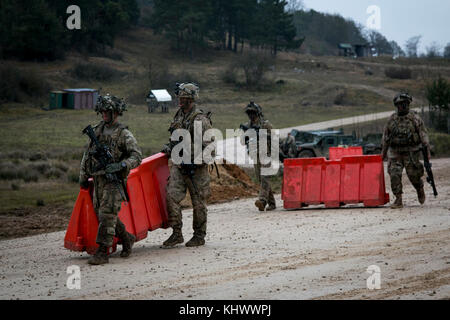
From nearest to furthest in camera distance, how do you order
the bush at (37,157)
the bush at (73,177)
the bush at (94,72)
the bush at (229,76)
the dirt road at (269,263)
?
the dirt road at (269,263) < the bush at (73,177) < the bush at (37,157) < the bush at (94,72) < the bush at (229,76)

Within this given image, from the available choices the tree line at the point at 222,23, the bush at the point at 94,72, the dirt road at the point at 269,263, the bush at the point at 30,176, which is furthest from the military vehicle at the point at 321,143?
the tree line at the point at 222,23

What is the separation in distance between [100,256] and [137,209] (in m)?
1.07

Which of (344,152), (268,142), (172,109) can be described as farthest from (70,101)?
(268,142)

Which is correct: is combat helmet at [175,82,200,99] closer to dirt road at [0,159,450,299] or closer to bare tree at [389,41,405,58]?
dirt road at [0,159,450,299]

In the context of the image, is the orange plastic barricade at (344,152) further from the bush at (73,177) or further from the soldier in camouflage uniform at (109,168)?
the soldier in camouflage uniform at (109,168)

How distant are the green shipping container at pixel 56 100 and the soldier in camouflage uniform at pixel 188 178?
43.7 metres

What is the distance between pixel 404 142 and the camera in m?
13.9

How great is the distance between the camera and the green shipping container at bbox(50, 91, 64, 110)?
52375 millimetres

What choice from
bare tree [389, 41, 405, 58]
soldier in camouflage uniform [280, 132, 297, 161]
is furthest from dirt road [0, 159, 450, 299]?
bare tree [389, 41, 405, 58]

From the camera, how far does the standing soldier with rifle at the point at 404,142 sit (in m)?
13.8

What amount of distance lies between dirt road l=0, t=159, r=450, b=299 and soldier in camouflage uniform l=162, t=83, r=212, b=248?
1.15 ft

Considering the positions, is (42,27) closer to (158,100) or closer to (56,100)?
(56,100)
